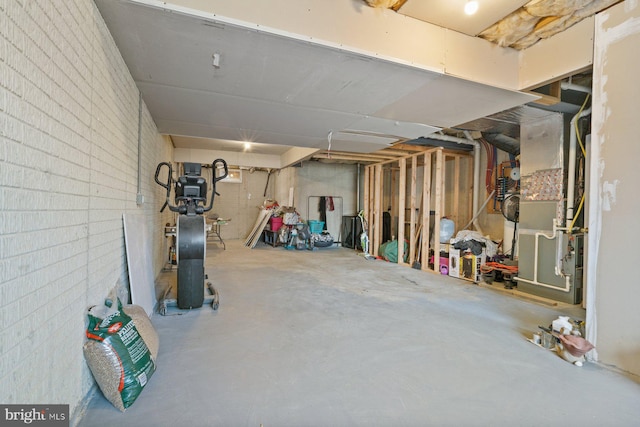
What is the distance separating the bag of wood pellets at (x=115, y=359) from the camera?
161 centimetres

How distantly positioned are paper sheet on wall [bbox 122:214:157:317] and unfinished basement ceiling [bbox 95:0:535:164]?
1.33 metres

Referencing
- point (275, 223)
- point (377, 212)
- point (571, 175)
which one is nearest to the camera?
point (571, 175)

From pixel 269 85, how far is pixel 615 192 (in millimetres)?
2915

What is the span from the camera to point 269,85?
2.79m

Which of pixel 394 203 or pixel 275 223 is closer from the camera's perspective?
pixel 394 203

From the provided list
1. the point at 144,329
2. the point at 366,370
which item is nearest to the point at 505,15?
the point at 366,370

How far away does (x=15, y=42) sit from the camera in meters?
1.02

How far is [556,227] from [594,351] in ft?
6.65

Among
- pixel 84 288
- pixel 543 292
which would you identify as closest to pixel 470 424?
pixel 84 288

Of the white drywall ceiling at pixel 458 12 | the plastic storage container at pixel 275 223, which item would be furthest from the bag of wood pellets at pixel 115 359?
the plastic storage container at pixel 275 223

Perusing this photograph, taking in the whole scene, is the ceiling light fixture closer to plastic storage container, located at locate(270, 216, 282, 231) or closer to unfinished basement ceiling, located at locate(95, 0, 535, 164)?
unfinished basement ceiling, located at locate(95, 0, 535, 164)

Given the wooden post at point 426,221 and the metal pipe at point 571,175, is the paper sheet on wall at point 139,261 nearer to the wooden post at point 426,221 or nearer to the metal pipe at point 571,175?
the wooden post at point 426,221

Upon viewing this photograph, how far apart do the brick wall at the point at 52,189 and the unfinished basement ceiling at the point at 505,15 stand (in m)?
1.92

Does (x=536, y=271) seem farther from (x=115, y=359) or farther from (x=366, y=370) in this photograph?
(x=115, y=359)
